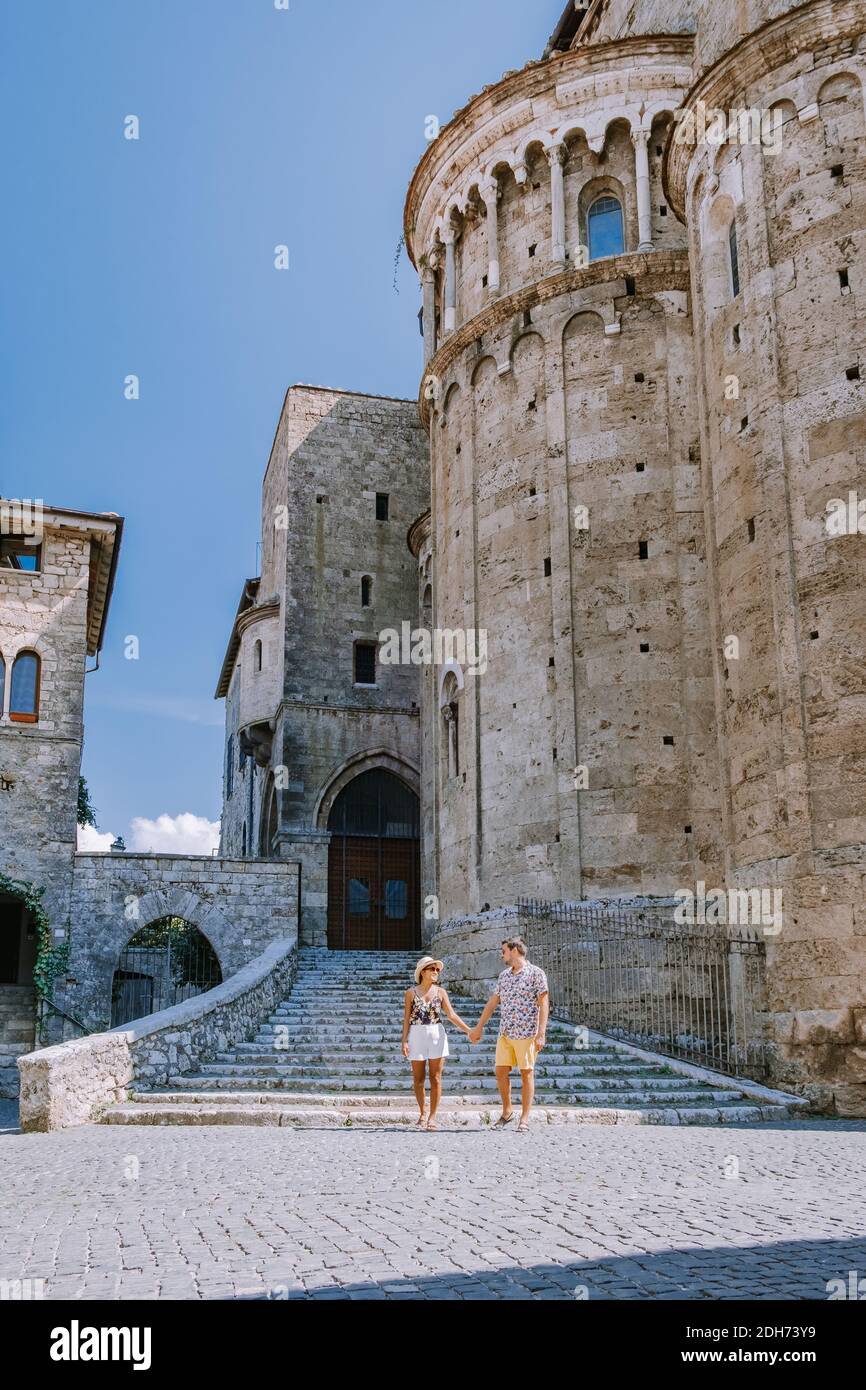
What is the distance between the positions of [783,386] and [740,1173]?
11962mm

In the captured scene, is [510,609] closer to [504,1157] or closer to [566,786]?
[566,786]

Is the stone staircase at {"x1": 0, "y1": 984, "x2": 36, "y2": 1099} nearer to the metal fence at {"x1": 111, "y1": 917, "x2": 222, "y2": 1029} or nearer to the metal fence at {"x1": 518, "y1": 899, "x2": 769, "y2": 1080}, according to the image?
the metal fence at {"x1": 111, "y1": 917, "x2": 222, "y2": 1029}

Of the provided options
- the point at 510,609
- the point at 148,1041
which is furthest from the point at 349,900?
the point at 148,1041

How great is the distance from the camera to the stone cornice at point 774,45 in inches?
729

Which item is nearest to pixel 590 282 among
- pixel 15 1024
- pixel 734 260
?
pixel 734 260

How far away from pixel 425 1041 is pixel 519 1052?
0.88 m

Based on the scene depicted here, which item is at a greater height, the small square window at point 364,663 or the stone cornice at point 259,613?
the stone cornice at point 259,613

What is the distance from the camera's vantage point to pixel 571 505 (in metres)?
24.3

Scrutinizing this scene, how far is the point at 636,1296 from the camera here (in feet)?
17.2

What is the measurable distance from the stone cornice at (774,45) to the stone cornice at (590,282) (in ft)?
12.7

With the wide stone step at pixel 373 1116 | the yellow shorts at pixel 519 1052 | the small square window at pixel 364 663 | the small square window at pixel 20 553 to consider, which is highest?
the small square window at pixel 20 553

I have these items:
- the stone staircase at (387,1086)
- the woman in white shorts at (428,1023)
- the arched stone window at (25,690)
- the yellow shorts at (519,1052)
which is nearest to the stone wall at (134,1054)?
the stone staircase at (387,1086)

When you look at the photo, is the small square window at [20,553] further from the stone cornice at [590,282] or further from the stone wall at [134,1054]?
the stone wall at [134,1054]

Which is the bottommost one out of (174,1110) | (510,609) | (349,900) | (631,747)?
(174,1110)
